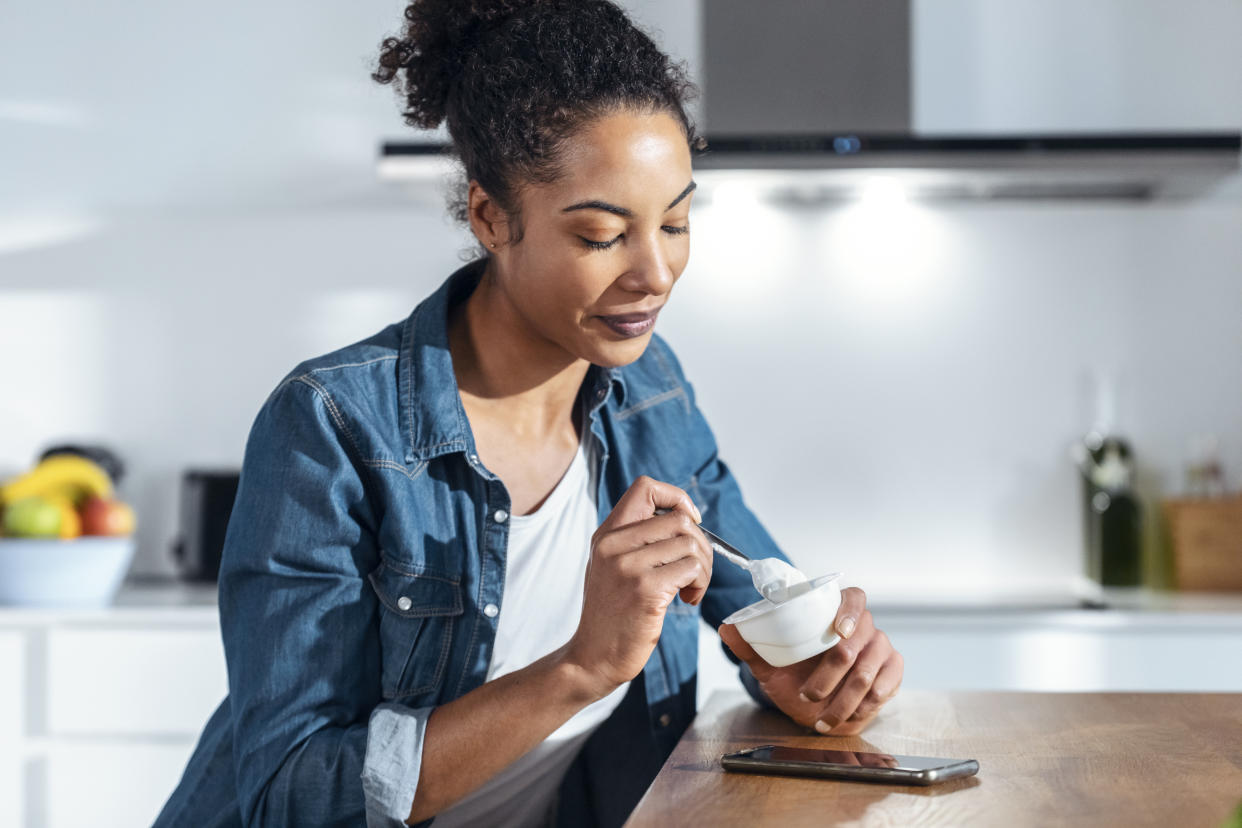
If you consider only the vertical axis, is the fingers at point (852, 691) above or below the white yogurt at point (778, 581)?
below

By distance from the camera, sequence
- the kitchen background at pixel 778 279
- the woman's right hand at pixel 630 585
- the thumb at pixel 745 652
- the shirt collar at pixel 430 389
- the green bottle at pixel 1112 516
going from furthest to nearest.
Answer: the kitchen background at pixel 778 279 → the green bottle at pixel 1112 516 → the shirt collar at pixel 430 389 → the thumb at pixel 745 652 → the woman's right hand at pixel 630 585

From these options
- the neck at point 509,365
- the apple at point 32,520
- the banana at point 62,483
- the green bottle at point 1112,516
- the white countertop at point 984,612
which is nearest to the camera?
the neck at point 509,365

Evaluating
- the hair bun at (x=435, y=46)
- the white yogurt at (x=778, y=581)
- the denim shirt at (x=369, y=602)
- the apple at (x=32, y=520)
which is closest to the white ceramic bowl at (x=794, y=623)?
the white yogurt at (x=778, y=581)

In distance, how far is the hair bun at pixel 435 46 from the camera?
115 centimetres

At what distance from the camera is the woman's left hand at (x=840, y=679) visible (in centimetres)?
100

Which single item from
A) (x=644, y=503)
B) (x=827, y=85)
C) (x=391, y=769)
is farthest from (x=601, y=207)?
(x=827, y=85)

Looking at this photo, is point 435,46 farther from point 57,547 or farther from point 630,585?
point 57,547

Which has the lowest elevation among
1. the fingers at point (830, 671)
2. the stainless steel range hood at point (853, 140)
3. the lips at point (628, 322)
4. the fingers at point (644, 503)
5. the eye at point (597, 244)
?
the fingers at point (830, 671)

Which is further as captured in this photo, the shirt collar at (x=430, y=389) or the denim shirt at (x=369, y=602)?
the shirt collar at (x=430, y=389)

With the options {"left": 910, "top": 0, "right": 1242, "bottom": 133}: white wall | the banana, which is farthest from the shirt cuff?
{"left": 910, "top": 0, "right": 1242, "bottom": 133}: white wall

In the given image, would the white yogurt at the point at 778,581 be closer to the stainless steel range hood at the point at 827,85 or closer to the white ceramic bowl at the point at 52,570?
the stainless steel range hood at the point at 827,85

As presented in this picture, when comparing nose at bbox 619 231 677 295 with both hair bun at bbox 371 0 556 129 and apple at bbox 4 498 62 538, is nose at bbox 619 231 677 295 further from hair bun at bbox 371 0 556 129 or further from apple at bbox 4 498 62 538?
apple at bbox 4 498 62 538

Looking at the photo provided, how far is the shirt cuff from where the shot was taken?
2.95 ft

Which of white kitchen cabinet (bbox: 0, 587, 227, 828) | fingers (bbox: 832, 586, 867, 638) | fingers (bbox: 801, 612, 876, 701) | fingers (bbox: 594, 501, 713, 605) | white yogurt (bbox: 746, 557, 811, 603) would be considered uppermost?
fingers (bbox: 594, 501, 713, 605)
